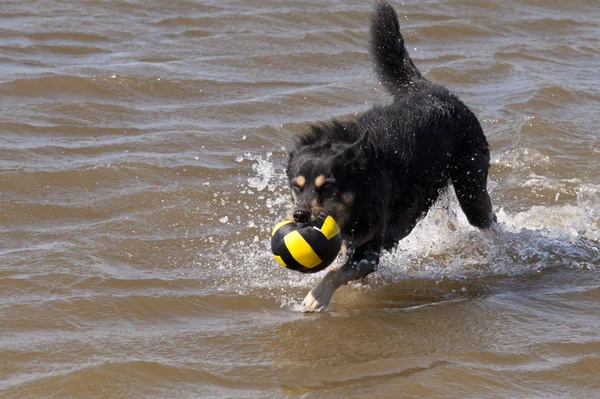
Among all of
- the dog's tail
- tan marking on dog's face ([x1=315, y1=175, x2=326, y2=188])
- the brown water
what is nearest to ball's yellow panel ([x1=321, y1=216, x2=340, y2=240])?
tan marking on dog's face ([x1=315, y1=175, x2=326, y2=188])

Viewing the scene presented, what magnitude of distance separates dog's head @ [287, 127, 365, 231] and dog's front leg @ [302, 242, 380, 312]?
28 centimetres

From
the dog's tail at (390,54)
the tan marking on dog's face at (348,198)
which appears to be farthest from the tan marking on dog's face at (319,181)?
the dog's tail at (390,54)

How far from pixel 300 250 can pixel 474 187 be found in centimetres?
195

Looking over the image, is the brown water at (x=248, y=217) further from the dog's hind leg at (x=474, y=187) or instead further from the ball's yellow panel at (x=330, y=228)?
the ball's yellow panel at (x=330, y=228)

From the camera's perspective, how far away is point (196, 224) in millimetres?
6875

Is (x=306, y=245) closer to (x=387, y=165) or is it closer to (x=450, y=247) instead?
(x=387, y=165)

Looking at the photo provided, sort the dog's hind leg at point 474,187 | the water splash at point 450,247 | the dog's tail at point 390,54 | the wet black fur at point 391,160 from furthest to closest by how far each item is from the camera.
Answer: the dog's tail at point 390,54
the dog's hind leg at point 474,187
the water splash at point 450,247
the wet black fur at point 391,160

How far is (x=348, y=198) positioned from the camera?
214 inches

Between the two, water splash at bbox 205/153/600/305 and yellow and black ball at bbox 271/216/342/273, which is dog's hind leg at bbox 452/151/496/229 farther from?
yellow and black ball at bbox 271/216/342/273

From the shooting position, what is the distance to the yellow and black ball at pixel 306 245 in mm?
5000

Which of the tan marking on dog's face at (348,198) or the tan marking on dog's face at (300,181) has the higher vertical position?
the tan marking on dog's face at (300,181)

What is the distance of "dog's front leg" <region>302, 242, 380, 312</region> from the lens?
213 inches

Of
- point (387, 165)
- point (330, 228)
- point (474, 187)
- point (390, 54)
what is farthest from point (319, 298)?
point (390, 54)

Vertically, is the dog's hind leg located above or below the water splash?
above
